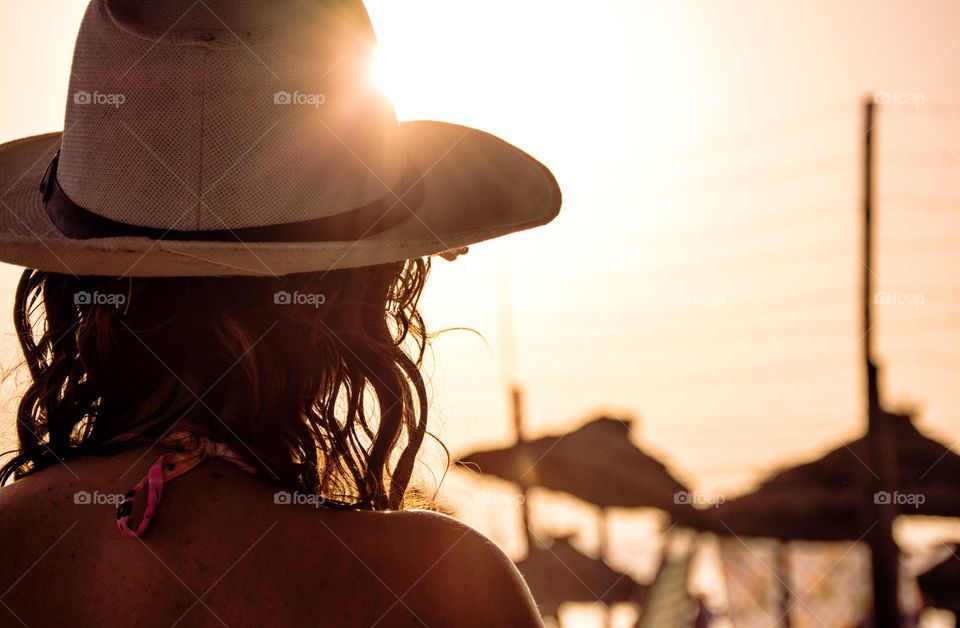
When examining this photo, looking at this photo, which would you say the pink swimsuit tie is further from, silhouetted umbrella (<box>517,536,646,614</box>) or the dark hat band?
silhouetted umbrella (<box>517,536,646,614</box>)

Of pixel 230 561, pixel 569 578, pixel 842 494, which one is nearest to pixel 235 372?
pixel 230 561

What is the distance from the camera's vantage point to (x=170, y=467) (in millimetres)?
Answer: 1403

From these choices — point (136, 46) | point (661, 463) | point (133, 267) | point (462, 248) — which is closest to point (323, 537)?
point (133, 267)

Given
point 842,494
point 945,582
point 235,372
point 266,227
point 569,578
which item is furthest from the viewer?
point 569,578

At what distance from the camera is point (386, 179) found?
1798 millimetres

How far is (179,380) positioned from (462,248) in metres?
0.62

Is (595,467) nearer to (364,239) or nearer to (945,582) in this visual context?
(945,582)

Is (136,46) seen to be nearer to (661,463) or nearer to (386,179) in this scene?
(386,179)

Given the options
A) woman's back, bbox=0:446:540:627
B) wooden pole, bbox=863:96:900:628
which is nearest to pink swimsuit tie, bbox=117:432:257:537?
woman's back, bbox=0:446:540:627

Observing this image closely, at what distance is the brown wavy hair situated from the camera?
4.99ft

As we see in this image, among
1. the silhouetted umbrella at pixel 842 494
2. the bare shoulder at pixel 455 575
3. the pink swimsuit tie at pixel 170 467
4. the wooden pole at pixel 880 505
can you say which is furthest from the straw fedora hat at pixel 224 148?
the silhouetted umbrella at pixel 842 494

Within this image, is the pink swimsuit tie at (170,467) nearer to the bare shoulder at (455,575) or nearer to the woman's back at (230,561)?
the woman's back at (230,561)

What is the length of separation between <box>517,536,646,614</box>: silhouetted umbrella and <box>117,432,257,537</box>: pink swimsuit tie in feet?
28.1

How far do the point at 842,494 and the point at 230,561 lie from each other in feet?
26.6
